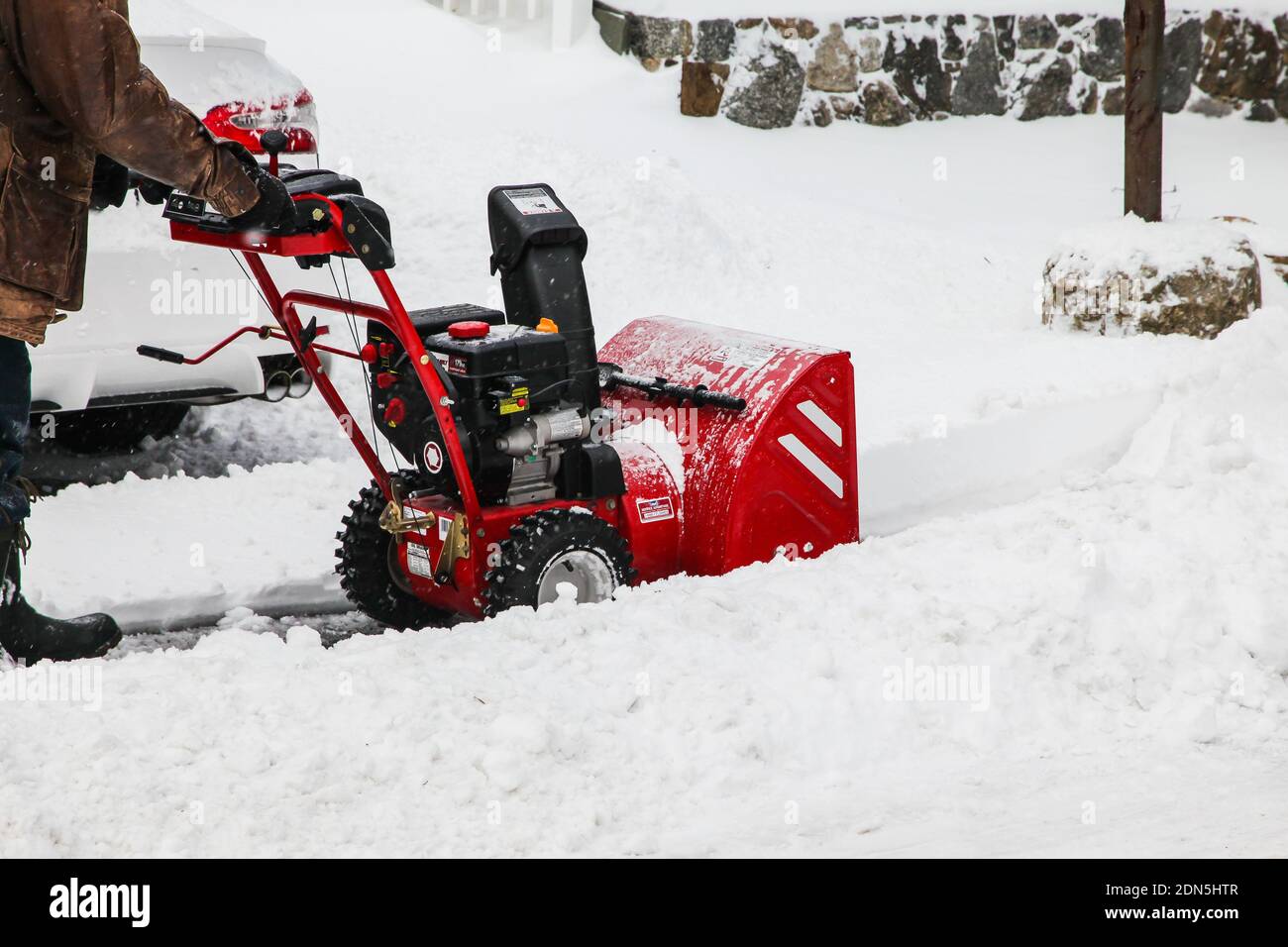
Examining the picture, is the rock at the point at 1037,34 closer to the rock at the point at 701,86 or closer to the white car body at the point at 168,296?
the rock at the point at 701,86

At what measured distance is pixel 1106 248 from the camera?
7613 millimetres

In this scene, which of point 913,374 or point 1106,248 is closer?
point 913,374

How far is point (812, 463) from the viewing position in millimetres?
4863

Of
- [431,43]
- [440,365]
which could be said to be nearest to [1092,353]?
[440,365]

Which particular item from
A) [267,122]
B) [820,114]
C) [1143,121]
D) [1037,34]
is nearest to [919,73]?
[820,114]

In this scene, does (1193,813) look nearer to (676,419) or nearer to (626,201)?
(676,419)

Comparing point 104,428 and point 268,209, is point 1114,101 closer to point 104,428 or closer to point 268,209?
point 104,428

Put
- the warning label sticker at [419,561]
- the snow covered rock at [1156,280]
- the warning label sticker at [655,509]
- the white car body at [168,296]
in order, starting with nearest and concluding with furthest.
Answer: the warning label sticker at [419,561], the warning label sticker at [655,509], the white car body at [168,296], the snow covered rock at [1156,280]

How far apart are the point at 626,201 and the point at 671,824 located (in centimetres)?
681

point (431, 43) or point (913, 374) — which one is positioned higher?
point (431, 43)

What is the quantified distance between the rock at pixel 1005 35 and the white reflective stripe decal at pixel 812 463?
29.1 ft

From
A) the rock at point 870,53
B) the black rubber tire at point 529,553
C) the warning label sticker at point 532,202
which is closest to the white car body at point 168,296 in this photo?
the warning label sticker at point 532,202

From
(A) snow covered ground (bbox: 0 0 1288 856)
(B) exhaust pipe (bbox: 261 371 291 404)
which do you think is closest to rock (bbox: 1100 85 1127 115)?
(A) snow covered ground (bbox: 0 0 1288 856)

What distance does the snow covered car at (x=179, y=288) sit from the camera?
191 inches
